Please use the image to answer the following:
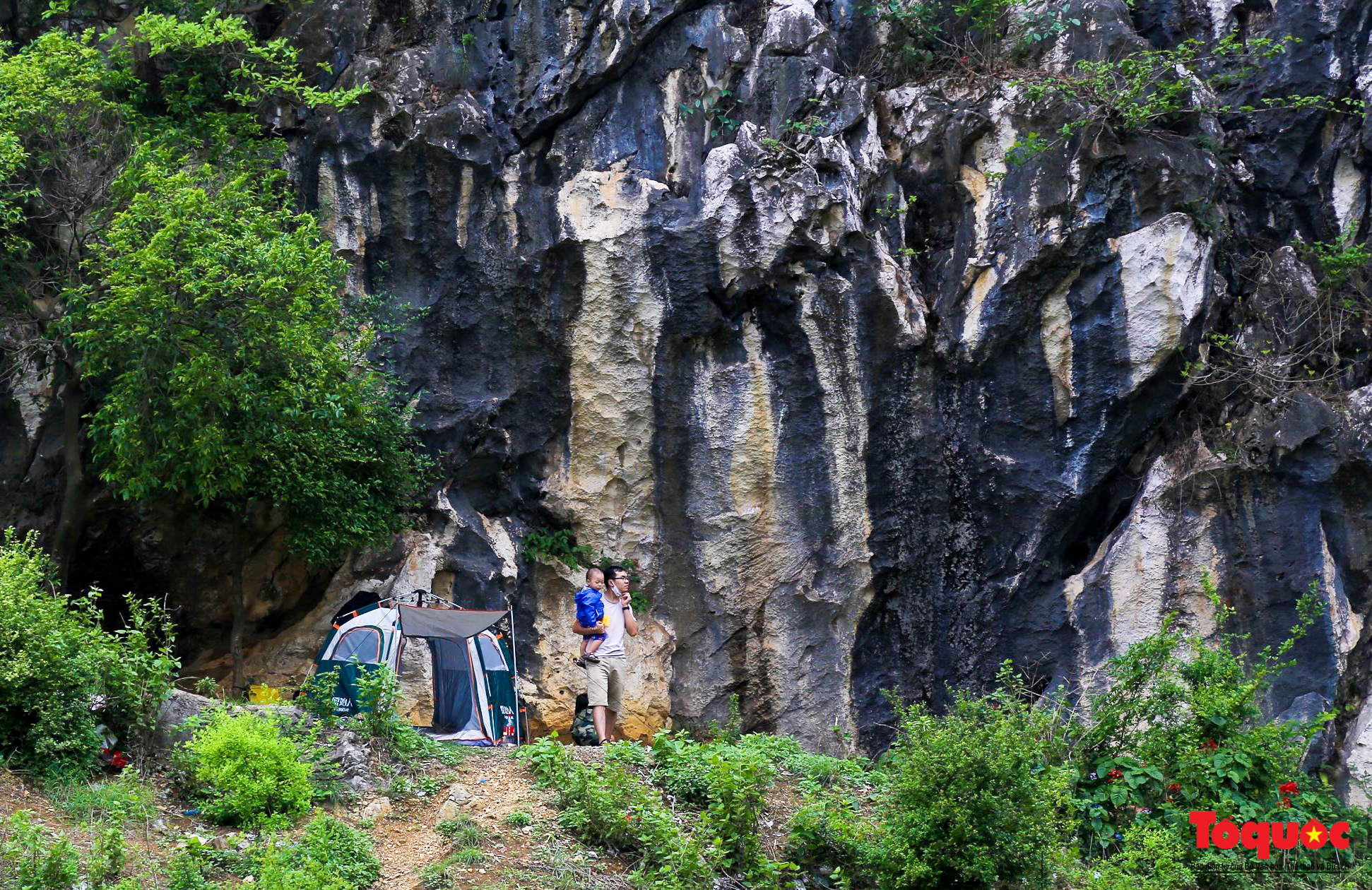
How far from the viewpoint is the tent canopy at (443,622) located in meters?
9.48

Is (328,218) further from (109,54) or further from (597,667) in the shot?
(597,667)

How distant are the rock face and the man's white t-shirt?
8.28 feet

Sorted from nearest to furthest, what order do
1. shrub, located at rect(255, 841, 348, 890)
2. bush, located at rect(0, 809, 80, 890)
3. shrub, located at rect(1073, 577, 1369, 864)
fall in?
bush, located at rect(0, 809, 80, 890) → shrub, located at rect(255, 841, 348, 890) → shrub, located at rect(1073, 577, 1369, 864)

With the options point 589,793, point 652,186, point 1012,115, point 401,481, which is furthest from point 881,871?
point 1012,115

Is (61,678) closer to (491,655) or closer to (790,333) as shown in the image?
(491,655)

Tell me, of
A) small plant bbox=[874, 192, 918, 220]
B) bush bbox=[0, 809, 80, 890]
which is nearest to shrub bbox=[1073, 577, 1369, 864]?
bush bbox=[0, 809, 80, 890]

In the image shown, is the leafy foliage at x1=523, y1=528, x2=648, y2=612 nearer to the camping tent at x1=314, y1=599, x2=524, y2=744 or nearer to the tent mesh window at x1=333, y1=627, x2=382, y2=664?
the camping tent at x1=314, y1=599, x2=524, y2=744

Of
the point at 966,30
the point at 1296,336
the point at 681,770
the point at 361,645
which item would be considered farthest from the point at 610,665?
the point at 966,30

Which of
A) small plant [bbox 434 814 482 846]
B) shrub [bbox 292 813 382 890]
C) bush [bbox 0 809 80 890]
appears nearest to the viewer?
bush [bbox 0 809 80 890]

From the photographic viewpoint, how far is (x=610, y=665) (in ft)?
33.2

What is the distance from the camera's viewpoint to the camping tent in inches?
373

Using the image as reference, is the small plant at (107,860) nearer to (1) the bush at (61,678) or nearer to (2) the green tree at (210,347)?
(1) the bush at (61,678)

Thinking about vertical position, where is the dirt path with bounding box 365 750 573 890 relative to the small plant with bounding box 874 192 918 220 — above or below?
below

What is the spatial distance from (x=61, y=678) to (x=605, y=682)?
4.47 metres
